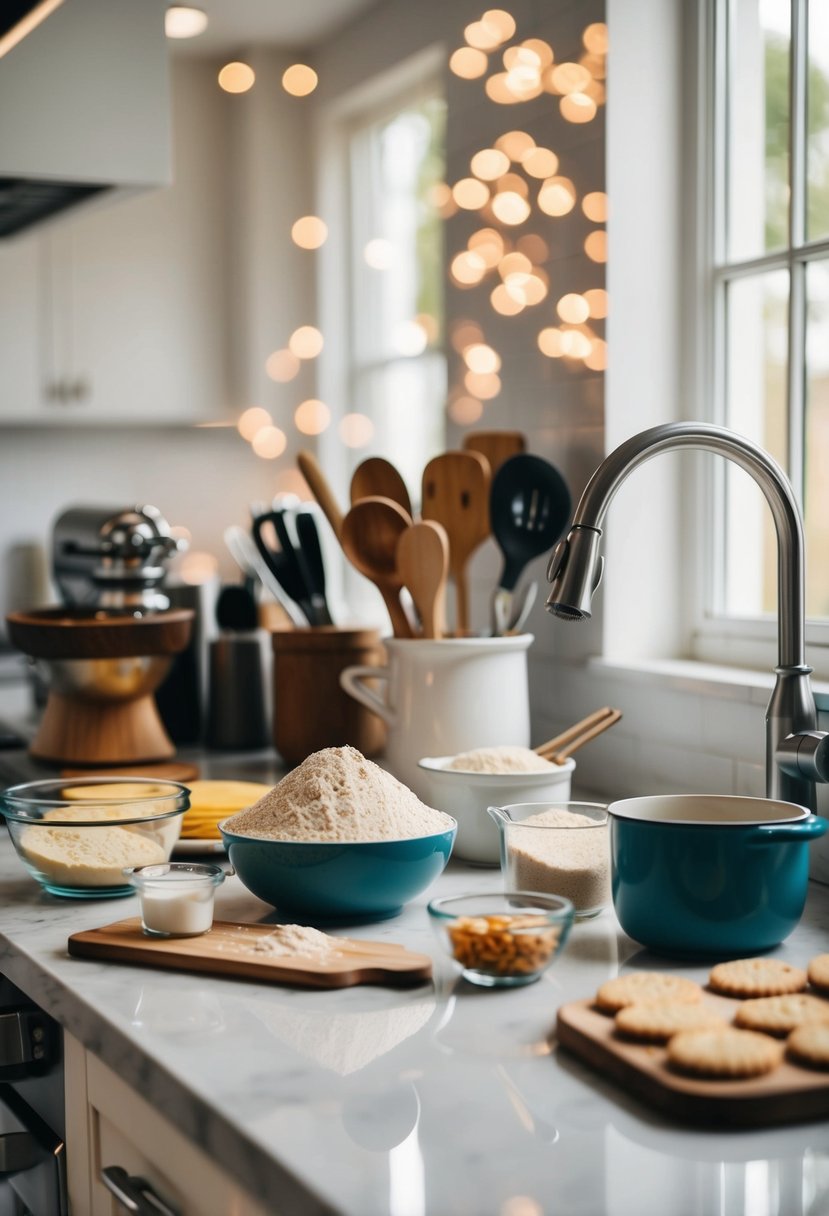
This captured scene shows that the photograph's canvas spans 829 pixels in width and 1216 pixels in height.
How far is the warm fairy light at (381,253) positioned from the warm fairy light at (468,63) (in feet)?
2.80

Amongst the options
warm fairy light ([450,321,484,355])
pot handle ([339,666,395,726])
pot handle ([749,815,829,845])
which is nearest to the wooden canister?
pot handle ([339,666,395,726])

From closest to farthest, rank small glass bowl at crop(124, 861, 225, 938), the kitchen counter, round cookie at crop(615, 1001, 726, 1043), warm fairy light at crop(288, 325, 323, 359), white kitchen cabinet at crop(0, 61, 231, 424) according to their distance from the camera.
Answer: the kitchen counter, round cookie at crop(615, 1001, 726, 1043), small glass bowl at crop(124, 861, 225, 938), white kitchen cabinet at crop(0, 61, 231, 424), warm fairy light at crop(288, 325, 323, 359)

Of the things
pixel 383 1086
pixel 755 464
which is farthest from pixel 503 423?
pixel 383 1086

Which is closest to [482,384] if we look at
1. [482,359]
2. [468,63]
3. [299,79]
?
[482,359]

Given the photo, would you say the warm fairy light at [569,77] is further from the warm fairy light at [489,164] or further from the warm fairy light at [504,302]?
the warm fairy light at [504,302]

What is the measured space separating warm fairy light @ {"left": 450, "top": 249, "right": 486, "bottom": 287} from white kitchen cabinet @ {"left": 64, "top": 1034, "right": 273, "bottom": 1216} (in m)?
1.37

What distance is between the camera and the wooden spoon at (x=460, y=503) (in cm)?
169

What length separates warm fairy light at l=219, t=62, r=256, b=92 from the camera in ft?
A: 9.90

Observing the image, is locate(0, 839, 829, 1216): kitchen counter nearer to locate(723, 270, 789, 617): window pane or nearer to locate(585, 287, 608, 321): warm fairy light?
locate(723, 270, 789, 617): window pane

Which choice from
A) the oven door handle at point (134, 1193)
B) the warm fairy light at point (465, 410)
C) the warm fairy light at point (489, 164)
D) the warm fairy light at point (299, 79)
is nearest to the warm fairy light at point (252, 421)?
the warm fairy light at point (299, 79)

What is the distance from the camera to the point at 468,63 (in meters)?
2.07

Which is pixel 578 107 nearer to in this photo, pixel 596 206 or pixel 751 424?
pixel 596 206

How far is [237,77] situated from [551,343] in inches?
63.6

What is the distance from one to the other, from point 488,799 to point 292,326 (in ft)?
6.60
